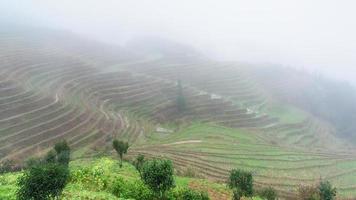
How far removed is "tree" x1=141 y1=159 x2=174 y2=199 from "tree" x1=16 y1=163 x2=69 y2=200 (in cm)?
745

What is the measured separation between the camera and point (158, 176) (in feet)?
91.4

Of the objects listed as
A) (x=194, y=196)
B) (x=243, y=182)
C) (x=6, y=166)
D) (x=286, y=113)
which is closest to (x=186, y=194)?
(x=194, y=196)

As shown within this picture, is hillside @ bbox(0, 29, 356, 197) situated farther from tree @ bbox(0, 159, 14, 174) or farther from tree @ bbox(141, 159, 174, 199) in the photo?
tree @ bbox(141, 159, 174, 199)

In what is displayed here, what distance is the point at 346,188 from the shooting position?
175 feet

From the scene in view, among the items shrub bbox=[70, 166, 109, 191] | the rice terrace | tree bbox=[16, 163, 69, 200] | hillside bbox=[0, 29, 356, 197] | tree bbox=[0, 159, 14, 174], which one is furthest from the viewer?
hillside bbox=[0, 29, 356, 197]

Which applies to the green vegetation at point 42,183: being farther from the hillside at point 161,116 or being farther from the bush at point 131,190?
the hillside at point 161,116

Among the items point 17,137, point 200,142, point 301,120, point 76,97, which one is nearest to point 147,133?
point 200,142

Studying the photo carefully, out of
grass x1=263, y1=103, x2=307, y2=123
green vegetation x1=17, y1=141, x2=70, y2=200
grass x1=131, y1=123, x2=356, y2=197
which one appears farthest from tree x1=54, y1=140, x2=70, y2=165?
grass x1=263, y1=103, x2=307, y2=123

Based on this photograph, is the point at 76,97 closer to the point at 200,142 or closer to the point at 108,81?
the point at 108,81

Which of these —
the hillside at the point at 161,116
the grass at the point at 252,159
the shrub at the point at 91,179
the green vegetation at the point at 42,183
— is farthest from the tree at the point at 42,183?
the grass at the point at 252,159

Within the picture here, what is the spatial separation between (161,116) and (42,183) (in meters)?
64.8

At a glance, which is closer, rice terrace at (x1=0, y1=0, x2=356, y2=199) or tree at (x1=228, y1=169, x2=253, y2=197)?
tree at (x1=228, y1=169, x2=253, y2=197)

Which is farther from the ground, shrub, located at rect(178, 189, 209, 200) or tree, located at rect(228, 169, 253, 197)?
shrub, located at rect(178, 189, 209, 200)

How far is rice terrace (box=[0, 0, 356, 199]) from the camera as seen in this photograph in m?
55.2
